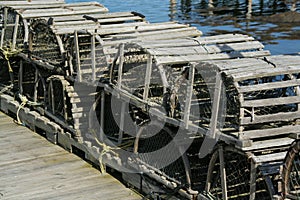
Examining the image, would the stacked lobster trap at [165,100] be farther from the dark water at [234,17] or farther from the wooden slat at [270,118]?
the dark water at [234,17]

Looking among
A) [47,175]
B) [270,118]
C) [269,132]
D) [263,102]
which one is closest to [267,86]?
[263,102]

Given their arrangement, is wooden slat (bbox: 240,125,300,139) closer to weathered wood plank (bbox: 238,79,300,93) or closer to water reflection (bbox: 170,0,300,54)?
weathered wood plank (bbox: 238,79,300,93)

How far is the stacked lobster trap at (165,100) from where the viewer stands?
23.1ft

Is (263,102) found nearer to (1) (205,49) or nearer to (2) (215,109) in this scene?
(2) (215,109)

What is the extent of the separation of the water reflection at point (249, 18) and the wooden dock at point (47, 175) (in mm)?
12270

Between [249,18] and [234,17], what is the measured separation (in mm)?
815

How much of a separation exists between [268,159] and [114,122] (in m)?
4.25

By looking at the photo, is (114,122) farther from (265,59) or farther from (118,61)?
(265,59)

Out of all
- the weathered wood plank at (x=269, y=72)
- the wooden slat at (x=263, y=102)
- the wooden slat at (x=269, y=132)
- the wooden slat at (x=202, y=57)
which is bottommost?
the wooden slat at (x=269, y=132)

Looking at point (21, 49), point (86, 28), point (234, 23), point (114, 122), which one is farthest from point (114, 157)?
point (234, 23)

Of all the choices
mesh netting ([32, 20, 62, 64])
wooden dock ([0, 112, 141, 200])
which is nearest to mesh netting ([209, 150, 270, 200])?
wooden dock ([0, 112, 141, 200])

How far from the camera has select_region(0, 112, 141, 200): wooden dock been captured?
9.16 m

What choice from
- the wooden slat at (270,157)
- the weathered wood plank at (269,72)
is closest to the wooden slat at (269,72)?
the weathered wood plank at (269,72)

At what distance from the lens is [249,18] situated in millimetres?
30141
